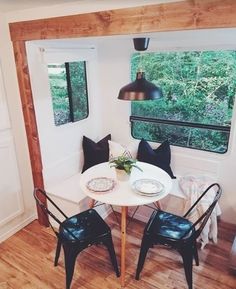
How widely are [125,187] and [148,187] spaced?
0.22m

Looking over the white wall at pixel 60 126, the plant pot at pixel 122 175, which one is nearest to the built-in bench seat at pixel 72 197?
the white wall at pixel 60 126

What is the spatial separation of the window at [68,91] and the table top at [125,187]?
889 millimetres

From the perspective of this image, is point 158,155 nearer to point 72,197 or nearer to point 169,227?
point 169,227

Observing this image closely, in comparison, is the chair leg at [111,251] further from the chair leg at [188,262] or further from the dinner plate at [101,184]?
the chair leg at [188,262]

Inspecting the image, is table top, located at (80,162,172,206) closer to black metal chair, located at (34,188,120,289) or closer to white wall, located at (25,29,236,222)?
black metal chair, located at (34,188,120,289)

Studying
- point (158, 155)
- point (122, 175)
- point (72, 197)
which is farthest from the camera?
point (158, 155)

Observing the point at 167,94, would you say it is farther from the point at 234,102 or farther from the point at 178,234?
the point at 178,234

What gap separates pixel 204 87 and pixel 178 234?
170 centimetres

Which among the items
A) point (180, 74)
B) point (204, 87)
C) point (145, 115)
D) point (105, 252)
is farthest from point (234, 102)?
point (105, 252)

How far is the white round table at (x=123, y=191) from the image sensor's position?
6.77ft

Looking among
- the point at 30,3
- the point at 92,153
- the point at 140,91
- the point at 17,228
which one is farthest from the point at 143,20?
the point at 17,228

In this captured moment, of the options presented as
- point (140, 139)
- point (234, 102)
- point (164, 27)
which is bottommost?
point (140, 139)

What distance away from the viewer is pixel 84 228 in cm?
222

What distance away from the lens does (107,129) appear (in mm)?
3672
